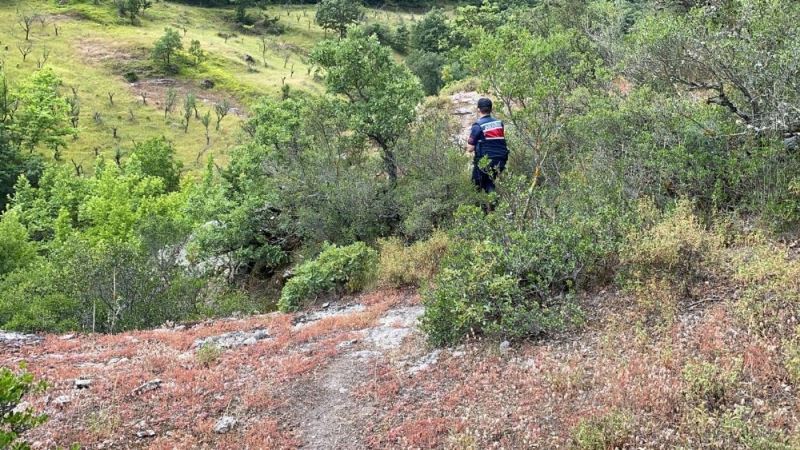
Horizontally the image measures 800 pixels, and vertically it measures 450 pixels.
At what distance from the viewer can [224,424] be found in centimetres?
611

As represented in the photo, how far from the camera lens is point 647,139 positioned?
8.89 meters

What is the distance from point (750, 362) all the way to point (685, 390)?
0.71 metres

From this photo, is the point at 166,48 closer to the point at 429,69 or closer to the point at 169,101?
the point at 169,101

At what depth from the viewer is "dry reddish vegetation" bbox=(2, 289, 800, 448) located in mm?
4574

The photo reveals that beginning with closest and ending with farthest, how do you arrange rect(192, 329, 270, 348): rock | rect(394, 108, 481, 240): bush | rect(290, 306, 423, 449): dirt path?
rect(290, 306, 423, 449): dirt path, rect(192, 329, 270, 348): rock, rect(394, 108, 481, 240): bush

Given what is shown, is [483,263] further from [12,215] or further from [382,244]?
[12,215]

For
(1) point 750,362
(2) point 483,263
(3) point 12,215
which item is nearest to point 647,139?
(2) point 483,263

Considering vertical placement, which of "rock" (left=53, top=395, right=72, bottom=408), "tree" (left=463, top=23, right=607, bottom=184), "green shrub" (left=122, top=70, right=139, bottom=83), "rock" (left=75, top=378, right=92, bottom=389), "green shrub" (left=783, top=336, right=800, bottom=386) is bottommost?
"green shrub" (left=122, top=70, right=139, bottom=83)

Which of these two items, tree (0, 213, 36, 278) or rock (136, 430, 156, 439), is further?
tree (0, 213, 36, 278)

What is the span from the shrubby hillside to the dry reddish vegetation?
0.03 meters

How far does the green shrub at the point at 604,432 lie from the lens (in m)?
4.45

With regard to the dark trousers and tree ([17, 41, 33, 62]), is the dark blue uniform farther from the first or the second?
tree ([17, 41, 33, 62])

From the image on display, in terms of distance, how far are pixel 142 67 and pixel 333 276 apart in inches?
2608

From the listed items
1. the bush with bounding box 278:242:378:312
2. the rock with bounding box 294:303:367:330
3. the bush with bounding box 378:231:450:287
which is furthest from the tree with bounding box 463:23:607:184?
the bush with bounding box 278:242:378:312
